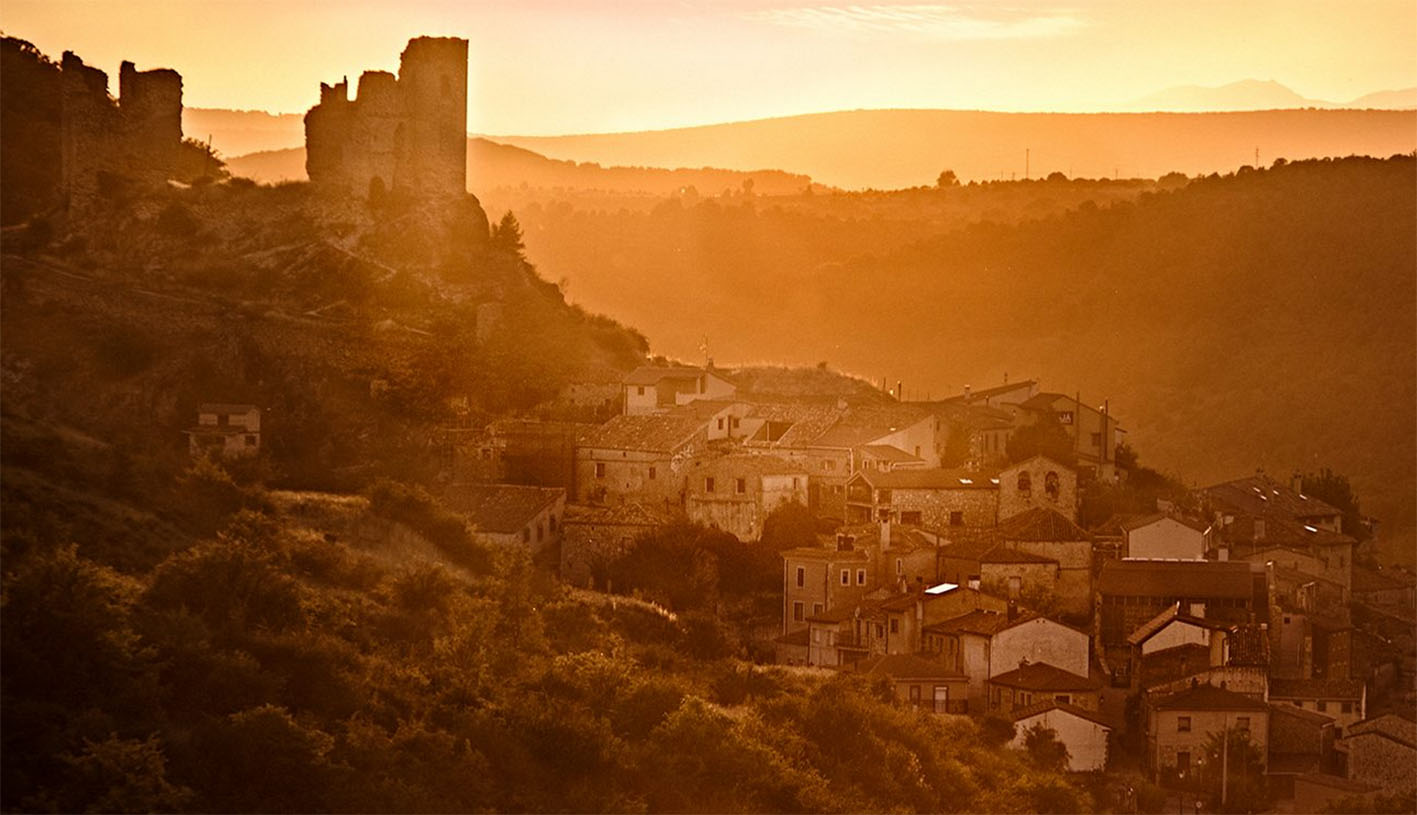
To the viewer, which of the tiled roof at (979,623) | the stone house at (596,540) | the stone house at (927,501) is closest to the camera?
the tiled roof at (979,623)

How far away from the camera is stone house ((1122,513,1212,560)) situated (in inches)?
1240

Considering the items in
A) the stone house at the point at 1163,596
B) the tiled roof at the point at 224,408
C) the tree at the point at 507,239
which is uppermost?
the tree at the point at 507,239

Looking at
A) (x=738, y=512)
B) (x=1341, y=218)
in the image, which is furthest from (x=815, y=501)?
(x=1341, y=218)

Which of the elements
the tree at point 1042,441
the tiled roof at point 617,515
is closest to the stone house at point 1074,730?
the tiled roof at point 617,515

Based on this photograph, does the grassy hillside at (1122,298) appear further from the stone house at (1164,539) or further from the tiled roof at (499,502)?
the tiled roof at (499,502)

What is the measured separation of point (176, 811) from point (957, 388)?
51.0 m

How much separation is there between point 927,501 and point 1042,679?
503 cm

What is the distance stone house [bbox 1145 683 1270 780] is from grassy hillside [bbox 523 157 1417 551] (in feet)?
94.4

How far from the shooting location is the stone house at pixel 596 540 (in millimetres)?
30719

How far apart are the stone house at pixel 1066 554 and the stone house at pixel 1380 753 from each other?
4.22 m

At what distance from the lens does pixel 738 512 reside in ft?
105

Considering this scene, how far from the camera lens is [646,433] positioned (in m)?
33.3

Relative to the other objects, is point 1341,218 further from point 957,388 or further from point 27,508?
point 27,508

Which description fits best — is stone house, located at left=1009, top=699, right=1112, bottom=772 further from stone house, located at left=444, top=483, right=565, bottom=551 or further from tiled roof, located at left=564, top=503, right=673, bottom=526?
stone house, located at left=444, top=483, right=565, bottom=551
